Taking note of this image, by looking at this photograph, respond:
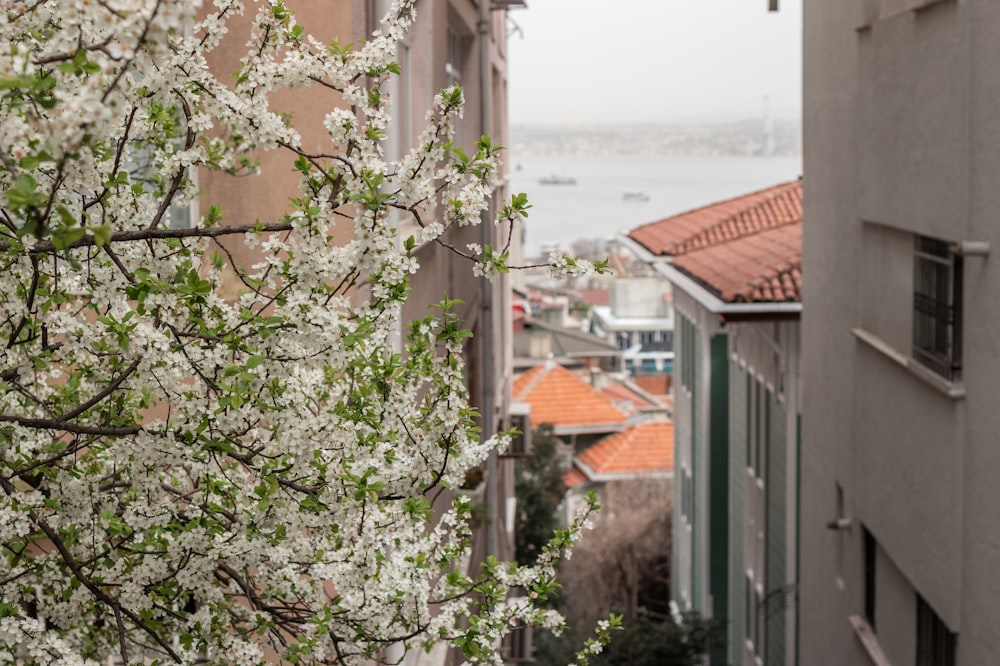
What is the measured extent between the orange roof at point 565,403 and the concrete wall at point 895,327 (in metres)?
28.1

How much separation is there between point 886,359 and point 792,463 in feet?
19.5

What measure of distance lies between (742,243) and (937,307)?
991cm

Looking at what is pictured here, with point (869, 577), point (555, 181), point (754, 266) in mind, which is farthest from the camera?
point (555, 181)

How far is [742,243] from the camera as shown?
2089cm

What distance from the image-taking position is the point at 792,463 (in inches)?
721

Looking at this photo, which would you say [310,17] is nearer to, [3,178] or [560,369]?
[3,178]

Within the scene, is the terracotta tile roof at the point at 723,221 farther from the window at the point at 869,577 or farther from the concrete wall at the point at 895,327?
the window at the point at 869,577

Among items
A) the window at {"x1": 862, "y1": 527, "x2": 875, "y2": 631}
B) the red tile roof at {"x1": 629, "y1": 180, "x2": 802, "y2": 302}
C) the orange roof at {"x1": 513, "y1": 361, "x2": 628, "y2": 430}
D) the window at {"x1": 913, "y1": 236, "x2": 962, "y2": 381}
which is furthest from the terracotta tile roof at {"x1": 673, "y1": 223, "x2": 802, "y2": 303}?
the orange roof at {"x1": 513, "y1": 361, "x2": 628, "y2": 430}

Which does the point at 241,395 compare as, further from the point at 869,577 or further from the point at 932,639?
the point at 869,577

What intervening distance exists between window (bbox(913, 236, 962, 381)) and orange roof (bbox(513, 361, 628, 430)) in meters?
32.8

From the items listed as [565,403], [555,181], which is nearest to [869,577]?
[565,403]

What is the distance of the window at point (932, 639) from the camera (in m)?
10.9

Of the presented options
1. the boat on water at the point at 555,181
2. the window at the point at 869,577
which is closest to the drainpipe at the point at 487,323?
the window at the point at 869,577

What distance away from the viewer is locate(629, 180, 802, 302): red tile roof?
17.2 metres
